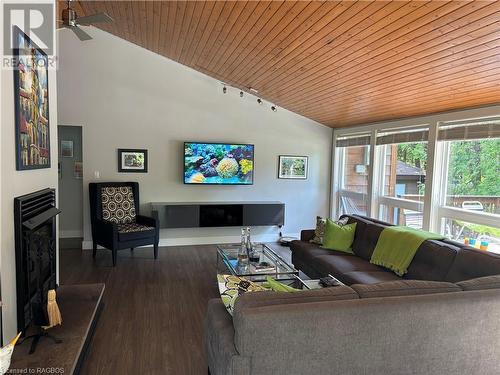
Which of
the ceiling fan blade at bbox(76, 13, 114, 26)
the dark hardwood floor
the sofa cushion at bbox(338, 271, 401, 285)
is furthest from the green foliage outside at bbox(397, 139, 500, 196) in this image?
the ceiling fan blade at bbox(76, 13, 114, 26)

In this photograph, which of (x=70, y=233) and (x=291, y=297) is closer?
(x=291, y=297)

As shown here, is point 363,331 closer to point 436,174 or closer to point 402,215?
point 436,174

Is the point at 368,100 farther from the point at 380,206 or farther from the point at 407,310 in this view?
the point at 407,310

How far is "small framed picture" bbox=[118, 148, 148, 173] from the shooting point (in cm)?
559

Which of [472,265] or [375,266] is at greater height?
[472,265]

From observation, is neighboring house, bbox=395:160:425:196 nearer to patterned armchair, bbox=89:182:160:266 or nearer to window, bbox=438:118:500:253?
window, bbox=438:118:500:253

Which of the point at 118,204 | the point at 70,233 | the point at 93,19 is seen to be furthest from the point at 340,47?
the point at 70,233

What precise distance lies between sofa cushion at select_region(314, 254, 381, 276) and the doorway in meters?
4.18

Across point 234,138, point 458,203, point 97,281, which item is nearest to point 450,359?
point 458,203

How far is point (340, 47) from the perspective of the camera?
3230mm


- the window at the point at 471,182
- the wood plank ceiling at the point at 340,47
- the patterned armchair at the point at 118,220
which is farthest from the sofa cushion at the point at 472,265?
the patterned armchair at the point at 118,220

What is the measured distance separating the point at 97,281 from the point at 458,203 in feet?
A: 14.1

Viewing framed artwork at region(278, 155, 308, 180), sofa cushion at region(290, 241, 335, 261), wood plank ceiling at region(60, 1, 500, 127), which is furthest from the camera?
framed artwork at region(278, 155, 308, 180)

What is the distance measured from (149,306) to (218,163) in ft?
9.66
